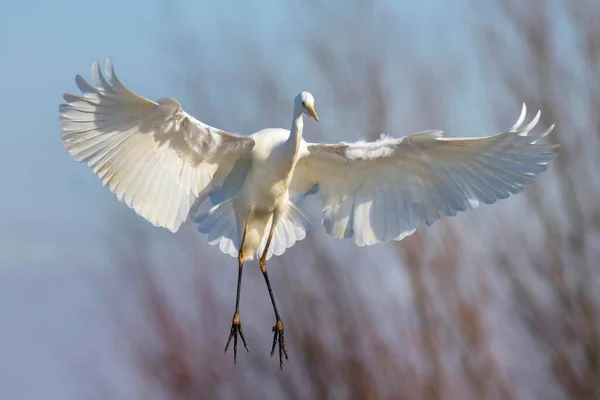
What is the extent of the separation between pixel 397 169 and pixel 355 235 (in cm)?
50

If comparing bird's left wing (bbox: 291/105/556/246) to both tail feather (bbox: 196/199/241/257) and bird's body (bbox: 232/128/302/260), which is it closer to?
bird's body (bbox: 232/128/302/260)

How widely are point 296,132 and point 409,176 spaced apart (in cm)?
91

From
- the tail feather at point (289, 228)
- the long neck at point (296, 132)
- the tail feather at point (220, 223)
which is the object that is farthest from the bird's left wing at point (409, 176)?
the tail feather at point (220, 223)

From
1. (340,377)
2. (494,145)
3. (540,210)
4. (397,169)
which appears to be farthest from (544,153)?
(340,377)

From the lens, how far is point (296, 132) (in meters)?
6.17

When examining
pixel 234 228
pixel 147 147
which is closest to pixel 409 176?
pixel 234 228

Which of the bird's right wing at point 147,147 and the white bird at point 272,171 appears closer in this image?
the bird's right wing at point 147,147

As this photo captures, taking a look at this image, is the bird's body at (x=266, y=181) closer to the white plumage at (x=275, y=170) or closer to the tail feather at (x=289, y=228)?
the white plumage at (x=275, y=170)

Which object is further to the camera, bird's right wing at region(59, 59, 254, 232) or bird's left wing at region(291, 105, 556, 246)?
bird's left wing at region(291, 105, 556, 246)

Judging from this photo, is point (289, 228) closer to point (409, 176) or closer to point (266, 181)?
point (266, 181)

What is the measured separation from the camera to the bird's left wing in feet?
21.0

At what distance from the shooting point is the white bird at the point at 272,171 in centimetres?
608

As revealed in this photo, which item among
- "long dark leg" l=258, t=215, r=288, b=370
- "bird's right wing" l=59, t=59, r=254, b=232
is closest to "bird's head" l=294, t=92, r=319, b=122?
"bird's right wing" l=59, t=59, r=254, b=232

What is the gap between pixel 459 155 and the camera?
21.5ft
